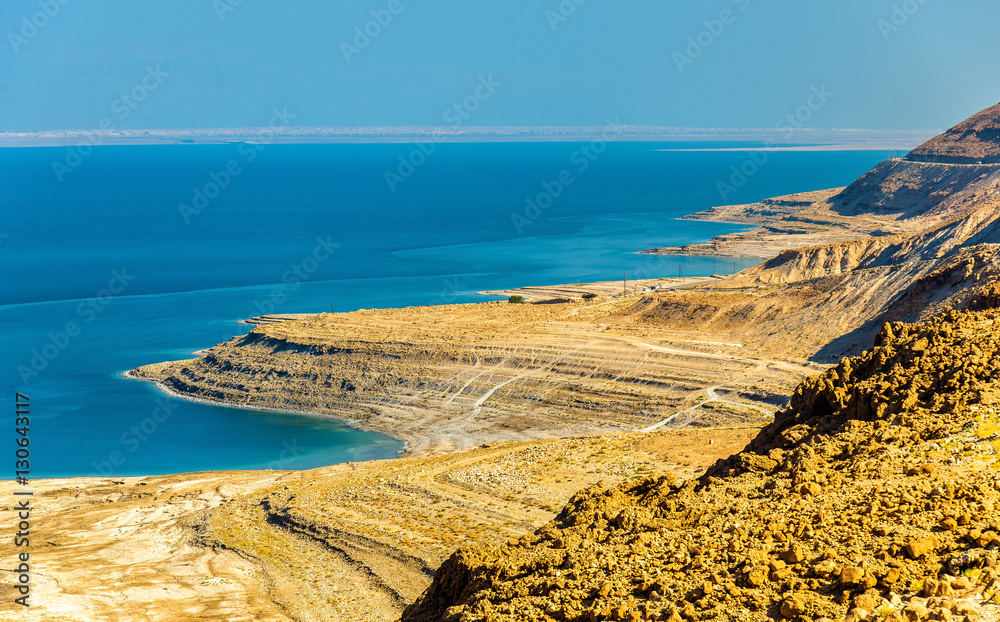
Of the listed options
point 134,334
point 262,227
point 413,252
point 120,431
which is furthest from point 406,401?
point 262,227

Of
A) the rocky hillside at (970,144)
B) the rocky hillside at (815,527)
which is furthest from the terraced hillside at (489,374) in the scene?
the rocky hillside at (970,144)

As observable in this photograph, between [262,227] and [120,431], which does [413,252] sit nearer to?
[262,227]

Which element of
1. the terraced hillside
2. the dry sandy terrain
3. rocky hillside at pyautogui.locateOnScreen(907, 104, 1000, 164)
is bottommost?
the dry sandy terrain

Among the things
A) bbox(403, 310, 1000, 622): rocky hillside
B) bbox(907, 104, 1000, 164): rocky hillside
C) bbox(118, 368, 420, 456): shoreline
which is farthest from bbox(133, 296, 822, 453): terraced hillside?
bbox(907, 104, 1000, 164): rocky hillside

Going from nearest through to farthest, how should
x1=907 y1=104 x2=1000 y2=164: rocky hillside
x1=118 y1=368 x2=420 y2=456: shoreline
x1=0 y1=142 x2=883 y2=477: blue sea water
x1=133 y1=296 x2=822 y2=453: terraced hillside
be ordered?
x1=133 y1=296 x2=822 y2=453: terraced hillside → x1=118 y1=368 x2=420 y2=456: shoreline → x1=0 y1=142 x2=883 y2=477: blue sea water → x1=907 y1=104 x2=1000 y2=164: rocky hillside

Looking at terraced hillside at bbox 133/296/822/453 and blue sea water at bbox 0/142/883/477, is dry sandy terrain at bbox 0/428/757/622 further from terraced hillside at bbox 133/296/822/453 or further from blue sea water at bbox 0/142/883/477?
blue sea water at bbox 0/142/883/477

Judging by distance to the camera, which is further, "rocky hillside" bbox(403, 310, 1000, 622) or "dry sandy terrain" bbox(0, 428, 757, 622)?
"dry sandy terrain" bbox(0, 428, 757, 622)
